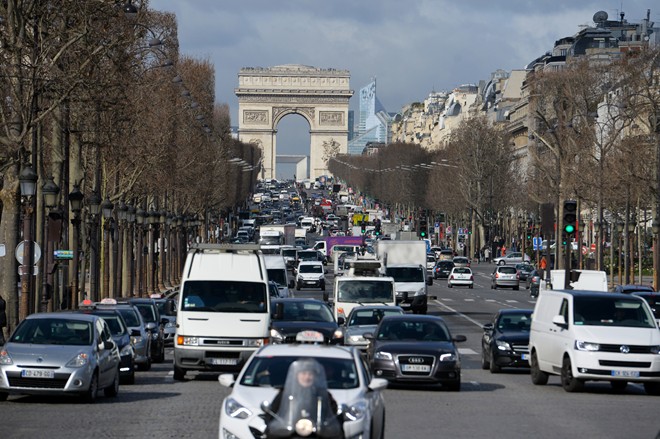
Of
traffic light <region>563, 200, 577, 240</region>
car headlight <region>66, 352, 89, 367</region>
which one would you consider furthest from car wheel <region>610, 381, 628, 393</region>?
traffic light <region>563, 200, 577, 240</region>

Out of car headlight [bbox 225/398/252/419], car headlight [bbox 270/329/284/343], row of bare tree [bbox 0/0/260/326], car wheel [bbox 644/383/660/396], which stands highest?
row of bare tree [bbox 0/0/260/326]

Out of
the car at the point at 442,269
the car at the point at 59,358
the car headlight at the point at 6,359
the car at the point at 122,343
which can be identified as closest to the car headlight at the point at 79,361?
the car at the point at 59,358

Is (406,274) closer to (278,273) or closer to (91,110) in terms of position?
(278,273)

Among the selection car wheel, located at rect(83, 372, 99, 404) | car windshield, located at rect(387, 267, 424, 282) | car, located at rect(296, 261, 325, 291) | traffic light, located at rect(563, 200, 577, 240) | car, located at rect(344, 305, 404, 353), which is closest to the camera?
car wheel, located at rect(83, 372, 99, 404)

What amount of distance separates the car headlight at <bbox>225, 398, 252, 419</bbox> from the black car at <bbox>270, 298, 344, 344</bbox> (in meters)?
13.3

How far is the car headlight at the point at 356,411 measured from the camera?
46.0 feet

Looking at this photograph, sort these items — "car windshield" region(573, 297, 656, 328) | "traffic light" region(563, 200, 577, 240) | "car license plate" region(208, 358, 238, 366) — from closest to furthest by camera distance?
"car windshield" region(573, 297, 656, 328), "car license plate" region(208, 358, 238, 366), "traffic light" region(563, 200, 577, 240)

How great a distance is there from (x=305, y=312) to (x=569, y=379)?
7785 mm

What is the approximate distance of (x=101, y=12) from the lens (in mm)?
38719

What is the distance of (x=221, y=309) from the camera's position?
28688 mm

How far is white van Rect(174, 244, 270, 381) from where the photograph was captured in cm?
2783

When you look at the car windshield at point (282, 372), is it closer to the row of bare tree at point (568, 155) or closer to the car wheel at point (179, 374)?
the car wheel at point (179, 374)

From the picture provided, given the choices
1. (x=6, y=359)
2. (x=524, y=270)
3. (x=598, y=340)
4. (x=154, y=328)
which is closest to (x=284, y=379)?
(x=6, y=359)

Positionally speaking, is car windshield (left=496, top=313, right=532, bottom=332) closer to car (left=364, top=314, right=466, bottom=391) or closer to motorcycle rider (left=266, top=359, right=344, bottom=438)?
car (left=364, top=314, right=466, bottom=391)
